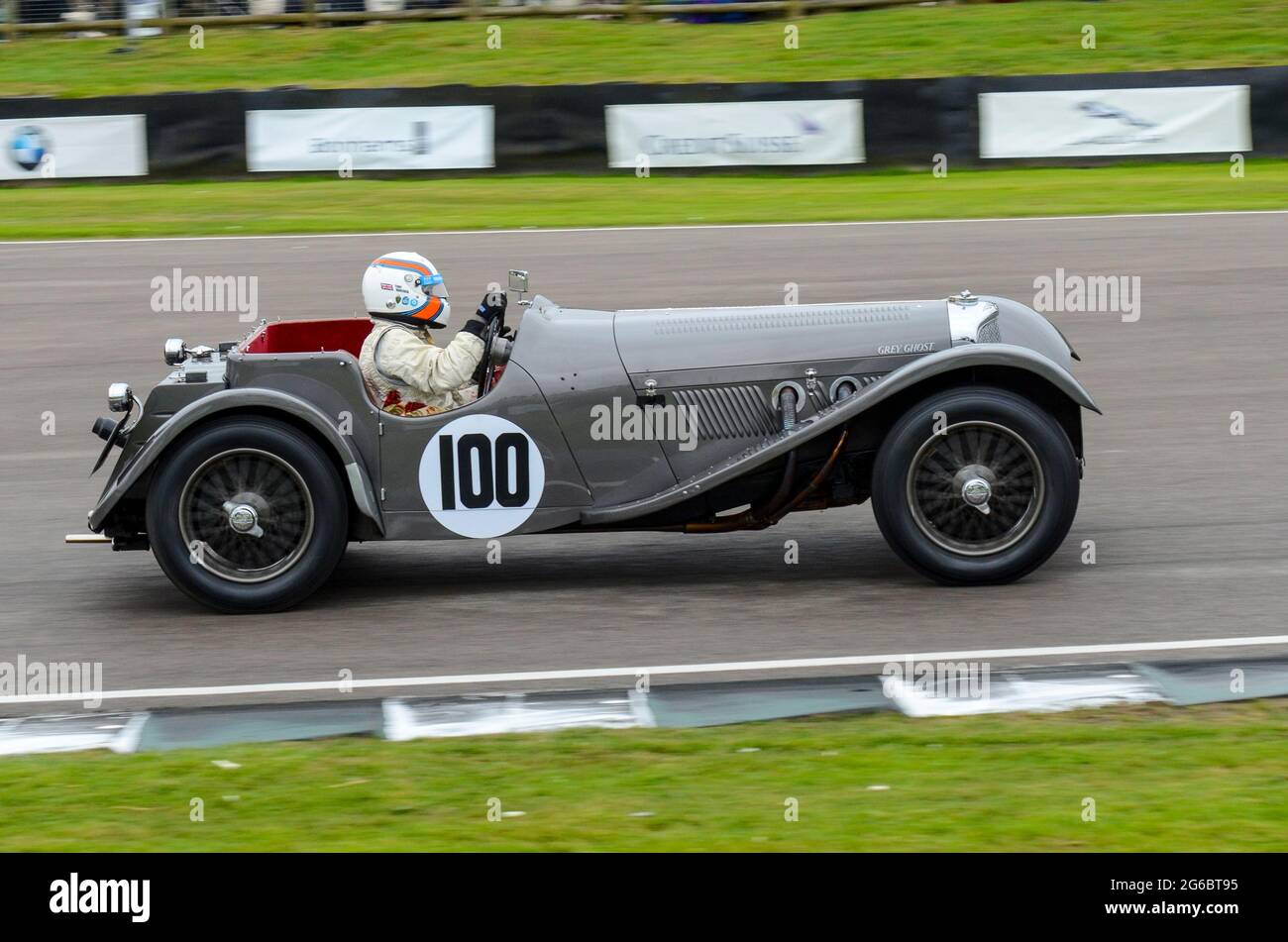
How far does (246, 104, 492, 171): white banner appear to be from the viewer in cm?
2152

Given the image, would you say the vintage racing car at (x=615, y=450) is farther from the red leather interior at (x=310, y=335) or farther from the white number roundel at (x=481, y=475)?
the red leather interior at (x=310, y=335)

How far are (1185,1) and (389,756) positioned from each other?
84.9 ft

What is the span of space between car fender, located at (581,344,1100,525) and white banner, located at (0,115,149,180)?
16.5m

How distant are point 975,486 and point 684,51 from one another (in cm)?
2138

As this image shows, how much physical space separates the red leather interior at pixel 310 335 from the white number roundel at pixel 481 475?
1018mm

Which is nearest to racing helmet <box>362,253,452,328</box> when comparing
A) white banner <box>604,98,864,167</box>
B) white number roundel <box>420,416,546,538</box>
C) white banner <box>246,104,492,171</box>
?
white number roundel <box>420,416,546,538</box>

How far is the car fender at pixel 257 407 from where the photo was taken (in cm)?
690

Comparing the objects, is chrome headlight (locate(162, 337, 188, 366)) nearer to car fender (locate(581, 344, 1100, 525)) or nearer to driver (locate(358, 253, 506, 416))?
driver (locate(358, 253, 506, 416))

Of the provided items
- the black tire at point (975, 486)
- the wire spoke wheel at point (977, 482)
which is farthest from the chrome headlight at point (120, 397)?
the wire spoke wheel at point (977, 482)

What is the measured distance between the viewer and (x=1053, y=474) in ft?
22.5

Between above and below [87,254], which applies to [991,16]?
above

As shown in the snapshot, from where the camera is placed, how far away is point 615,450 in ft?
23.1
